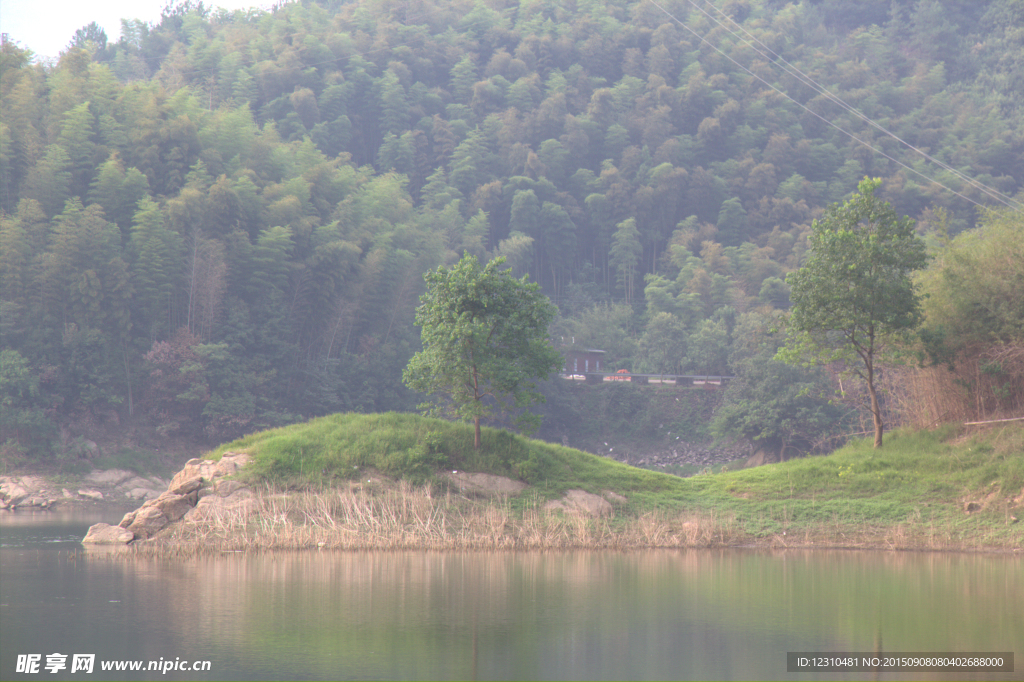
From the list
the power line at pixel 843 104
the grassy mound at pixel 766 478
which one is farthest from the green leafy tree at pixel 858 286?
the power line at pixel 843 104

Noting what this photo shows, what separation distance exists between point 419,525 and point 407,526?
0.30 metres

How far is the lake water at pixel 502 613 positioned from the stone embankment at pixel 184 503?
1972 millimetres

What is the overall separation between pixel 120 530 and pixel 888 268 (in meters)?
21.4

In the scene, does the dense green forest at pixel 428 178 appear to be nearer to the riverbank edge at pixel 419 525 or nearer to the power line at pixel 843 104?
the power line at pixel 843 104

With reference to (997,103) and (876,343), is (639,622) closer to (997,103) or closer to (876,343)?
(876,343)

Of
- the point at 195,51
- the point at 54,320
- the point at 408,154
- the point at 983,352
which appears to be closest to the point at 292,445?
the point at 983,352

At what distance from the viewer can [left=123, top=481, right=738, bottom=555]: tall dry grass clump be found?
776 inches

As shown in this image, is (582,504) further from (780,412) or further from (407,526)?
(780,412)

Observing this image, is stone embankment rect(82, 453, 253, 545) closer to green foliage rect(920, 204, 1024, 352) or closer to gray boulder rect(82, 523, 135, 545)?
gray boulder rect(82, 523, 135, 545)

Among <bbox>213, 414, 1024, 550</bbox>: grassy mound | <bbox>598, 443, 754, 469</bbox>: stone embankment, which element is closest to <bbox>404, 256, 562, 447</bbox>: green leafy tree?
<bbox>213, 414, 1024, 550</bbox>: grassy mound

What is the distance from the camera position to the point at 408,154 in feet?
306

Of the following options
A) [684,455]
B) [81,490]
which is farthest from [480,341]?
[684,455]

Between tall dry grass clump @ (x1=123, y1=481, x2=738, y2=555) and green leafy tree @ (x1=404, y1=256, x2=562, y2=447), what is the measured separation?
3302 millimetres

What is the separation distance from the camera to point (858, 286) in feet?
80.5
